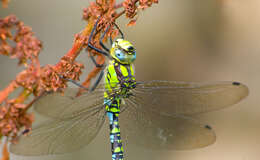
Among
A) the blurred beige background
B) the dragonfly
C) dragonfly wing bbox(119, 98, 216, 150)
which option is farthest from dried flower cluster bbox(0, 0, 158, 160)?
the blurred beige background

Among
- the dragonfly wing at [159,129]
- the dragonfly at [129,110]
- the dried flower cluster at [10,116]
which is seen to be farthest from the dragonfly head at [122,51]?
the dried flower cluster at [10,116]

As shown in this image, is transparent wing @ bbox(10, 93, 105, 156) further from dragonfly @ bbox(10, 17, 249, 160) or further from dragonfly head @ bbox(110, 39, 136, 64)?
dragonfly head @ bbox(110, 39, 136, 64)

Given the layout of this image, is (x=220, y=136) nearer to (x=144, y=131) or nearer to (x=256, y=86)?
(x=256, y=86)

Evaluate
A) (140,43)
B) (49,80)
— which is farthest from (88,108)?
(140,43)

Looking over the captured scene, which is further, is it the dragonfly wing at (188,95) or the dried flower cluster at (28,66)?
the dragonfly wing at (188,95)

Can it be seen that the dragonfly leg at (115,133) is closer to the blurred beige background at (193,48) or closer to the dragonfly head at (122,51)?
the dragonfly head at (122,51)

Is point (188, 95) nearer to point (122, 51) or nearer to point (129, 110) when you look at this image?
point (129, 110)
